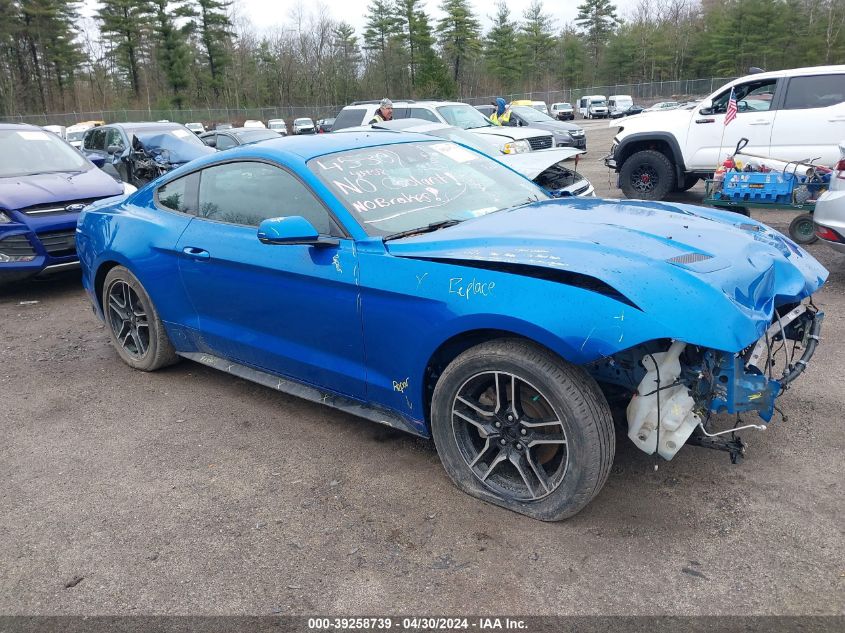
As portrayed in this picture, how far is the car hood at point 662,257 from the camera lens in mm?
2549

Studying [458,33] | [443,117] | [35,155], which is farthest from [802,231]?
[458,33]

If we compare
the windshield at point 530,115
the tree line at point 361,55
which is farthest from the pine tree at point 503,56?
→ the windshield at point 530,115

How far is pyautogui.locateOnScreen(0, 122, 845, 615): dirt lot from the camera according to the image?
8.40 feet

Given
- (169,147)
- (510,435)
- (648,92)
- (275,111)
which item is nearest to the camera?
(510,435)

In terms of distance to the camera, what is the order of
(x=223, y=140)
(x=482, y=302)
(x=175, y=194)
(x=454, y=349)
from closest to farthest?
A: (x=482, y=302), (x=454, y=349), (x=175, y=194), (x=223, y=140)

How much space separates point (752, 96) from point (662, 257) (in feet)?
26.7

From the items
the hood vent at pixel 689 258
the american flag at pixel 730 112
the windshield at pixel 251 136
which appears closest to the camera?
the hood vent at pixel 689 258

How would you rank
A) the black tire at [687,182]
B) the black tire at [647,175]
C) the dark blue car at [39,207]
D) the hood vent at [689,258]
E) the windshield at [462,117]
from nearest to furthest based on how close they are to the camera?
1. the hood vent at [689,258]
2. the dark blue car at [39,207]
3. the black tire at [647,175]
4. the black tire at [687,182]
5. the windshield at [462,117]

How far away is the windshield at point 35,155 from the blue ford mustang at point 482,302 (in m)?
4.42

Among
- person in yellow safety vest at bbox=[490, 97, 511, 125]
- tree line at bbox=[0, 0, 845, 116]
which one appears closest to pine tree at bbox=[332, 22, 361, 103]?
tree line at bbox=[0, 0, 845, 116]

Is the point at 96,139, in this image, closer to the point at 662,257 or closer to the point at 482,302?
the point at 482,302

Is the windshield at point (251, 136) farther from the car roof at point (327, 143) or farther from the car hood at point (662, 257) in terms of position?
the car hood at point (662, 257)

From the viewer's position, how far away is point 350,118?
1428 centimetres

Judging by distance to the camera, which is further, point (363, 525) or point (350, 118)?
point (350, 118)
